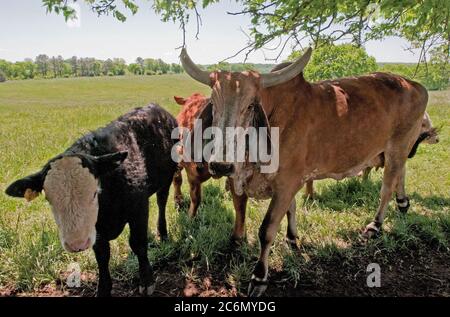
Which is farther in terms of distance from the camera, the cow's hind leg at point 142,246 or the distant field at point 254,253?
the distant field at point 254,253

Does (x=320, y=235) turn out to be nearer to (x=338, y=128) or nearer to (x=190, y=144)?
(x=338, y=128)

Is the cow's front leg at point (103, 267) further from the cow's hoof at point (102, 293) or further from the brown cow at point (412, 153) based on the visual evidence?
the brown cow at point (412, 153)

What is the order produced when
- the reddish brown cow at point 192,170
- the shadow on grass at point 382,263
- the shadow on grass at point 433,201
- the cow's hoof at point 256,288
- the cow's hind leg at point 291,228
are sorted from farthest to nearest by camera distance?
the shadow on grass at point 433,201 < the reddish brown cow at point 192,170 < the cow's hind leg at point 291,228 < the shadow on grass at point 382,263 < the cow's hoof at point 256,288

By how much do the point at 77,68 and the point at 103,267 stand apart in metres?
162

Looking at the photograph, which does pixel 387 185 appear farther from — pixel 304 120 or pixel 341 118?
pixel 304 120

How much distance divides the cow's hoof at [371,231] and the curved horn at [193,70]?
123 inches

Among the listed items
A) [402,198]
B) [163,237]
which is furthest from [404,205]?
[163,237]

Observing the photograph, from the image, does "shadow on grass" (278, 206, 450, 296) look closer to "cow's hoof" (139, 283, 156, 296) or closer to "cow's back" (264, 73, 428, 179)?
"cow's back" (264, 73, 428, 179)

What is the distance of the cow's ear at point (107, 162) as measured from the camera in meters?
3.02

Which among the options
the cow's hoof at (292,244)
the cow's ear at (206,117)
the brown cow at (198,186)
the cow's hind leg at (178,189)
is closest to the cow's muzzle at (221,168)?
the cow's ear at (206,117)

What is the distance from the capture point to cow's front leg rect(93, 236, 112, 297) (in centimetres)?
350

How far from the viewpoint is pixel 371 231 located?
4.89 metres

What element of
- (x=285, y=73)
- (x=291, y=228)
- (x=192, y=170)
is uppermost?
(x=285, y=73)

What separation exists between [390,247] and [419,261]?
0.36 m
